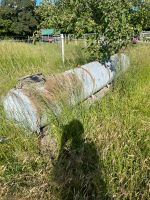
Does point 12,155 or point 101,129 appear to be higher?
point 101,129

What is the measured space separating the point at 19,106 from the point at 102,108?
1.05m

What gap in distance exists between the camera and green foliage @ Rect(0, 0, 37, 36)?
74750 millimetres

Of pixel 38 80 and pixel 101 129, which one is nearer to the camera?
pixel 101 129

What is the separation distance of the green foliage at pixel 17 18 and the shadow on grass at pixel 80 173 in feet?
224

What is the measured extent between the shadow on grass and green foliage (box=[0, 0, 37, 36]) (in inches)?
2691

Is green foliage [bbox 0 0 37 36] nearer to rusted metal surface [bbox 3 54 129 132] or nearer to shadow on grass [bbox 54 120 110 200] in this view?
rusted metal surface [bbox 3 54 129 132]

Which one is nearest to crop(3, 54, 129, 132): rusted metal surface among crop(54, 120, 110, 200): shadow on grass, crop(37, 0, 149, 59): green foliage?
crop(54, 120, 110, 200): shadow on grass

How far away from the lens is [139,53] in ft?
32.3

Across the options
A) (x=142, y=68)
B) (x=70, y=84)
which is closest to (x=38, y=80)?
(x=70, y=84)

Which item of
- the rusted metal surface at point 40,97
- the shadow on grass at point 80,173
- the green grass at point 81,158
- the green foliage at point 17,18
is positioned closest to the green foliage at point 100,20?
the rusted metal surface at point 40,97

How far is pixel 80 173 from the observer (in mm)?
3869

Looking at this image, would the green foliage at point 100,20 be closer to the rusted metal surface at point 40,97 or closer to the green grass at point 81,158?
the rusted metal surface at point 40,97

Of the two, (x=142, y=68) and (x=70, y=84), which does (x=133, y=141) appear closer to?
(x=70, y=84)

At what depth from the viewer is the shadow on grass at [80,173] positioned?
3.79 meters
